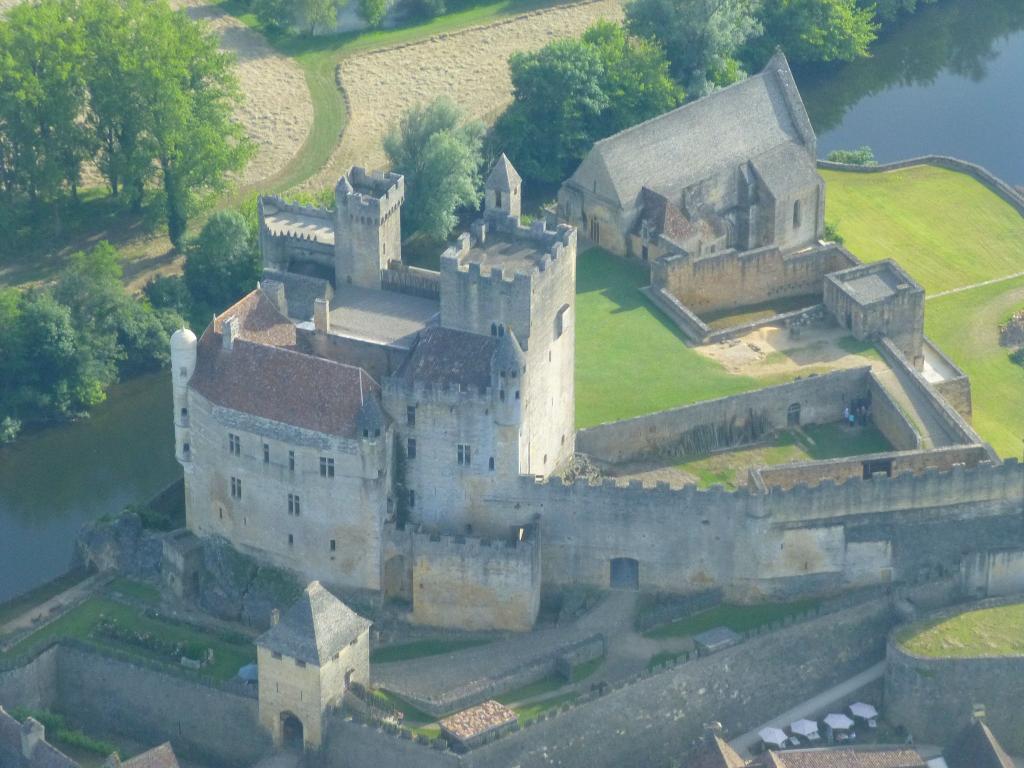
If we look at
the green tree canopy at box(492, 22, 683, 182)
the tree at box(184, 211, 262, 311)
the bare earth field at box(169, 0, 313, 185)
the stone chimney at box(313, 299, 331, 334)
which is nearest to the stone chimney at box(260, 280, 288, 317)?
the stone chimney at box(313, 299, 331, 334)

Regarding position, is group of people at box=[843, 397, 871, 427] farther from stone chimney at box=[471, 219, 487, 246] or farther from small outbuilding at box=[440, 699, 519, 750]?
small outbuilding at box=[440, 699, 519, 750]

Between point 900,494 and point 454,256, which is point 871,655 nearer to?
point 900,494

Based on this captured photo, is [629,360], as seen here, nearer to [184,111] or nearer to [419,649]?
[419,649]

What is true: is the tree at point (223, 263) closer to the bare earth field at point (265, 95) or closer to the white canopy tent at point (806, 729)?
the bare earth field at point (265, 95)

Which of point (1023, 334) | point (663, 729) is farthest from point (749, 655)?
point (1023, 334)

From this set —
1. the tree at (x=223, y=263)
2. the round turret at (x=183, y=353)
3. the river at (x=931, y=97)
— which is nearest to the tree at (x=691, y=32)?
the river at (x=931, y=97)

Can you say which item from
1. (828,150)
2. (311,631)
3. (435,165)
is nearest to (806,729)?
(311,631)
